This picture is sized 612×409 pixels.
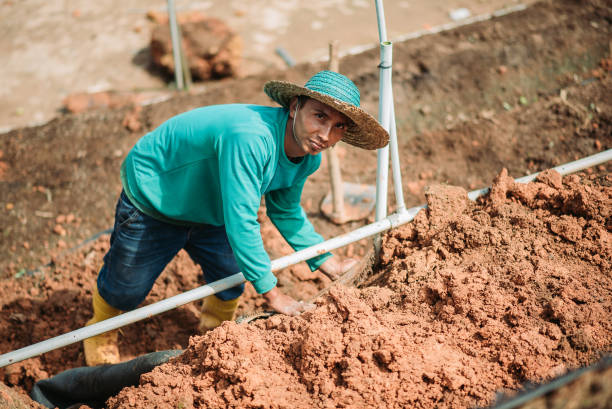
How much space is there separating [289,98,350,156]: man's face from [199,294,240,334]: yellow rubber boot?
1.37m

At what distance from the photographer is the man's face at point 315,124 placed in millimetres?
2010

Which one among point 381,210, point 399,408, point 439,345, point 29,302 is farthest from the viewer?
point 29,302

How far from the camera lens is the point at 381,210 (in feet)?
8.34

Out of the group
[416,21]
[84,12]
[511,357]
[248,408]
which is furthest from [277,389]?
[84,12]

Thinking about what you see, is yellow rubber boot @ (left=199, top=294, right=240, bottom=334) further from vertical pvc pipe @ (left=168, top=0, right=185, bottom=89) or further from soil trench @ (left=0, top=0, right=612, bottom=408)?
vertical pvc pipe @ (left=168, top=0, right=185, bottom=89)

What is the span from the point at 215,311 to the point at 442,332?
162 centimetres

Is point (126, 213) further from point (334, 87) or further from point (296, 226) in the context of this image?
point (334, 87)

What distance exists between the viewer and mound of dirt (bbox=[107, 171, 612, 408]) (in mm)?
1693

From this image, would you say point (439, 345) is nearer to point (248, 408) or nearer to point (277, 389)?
point (277, 389)

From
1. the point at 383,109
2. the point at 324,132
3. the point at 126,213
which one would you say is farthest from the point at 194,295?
the point at 383,109

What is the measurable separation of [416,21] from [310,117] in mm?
5986

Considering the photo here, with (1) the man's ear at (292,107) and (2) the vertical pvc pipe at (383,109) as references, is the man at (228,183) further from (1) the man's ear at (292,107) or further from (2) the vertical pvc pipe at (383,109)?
(2) the vertical pvc pipe at (383,109)

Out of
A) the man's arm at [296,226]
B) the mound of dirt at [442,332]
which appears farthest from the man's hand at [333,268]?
the mound of dirt at [442,332]

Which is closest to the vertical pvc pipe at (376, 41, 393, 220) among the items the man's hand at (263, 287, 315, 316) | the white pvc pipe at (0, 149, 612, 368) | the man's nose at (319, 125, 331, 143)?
the white pvc pipe at (0, 149, 612, 368)
